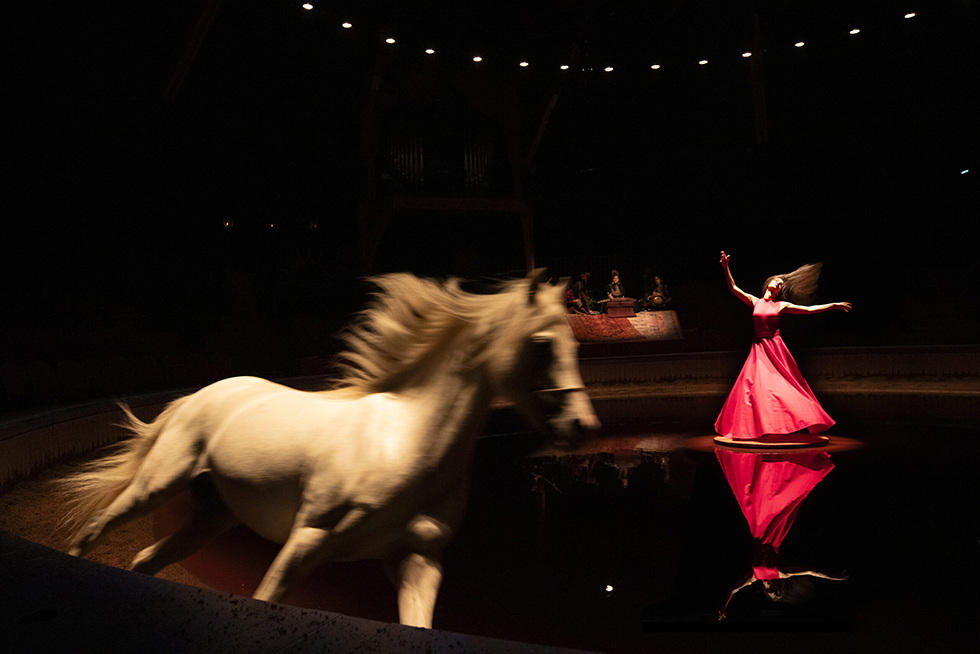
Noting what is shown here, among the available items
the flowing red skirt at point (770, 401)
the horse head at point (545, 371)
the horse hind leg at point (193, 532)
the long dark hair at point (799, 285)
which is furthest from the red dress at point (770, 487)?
the horse hind leg at point (193, 532)

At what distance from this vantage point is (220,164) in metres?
10.1

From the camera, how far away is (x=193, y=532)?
2.00 meters

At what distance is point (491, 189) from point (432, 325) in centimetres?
1124

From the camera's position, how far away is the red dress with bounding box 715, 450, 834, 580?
10.7 ft

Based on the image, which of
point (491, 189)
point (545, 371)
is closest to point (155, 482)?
point (545, 371)

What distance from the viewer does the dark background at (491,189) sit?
835 centimetres

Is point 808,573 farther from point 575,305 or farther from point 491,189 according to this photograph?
point 491,189

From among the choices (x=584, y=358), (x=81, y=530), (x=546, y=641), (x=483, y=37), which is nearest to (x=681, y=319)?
(x=584, y=358)

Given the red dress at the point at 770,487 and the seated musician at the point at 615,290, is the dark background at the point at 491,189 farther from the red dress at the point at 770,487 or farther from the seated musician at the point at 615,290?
the red dress at the point at 770,487

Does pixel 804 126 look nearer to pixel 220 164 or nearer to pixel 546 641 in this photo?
pixel 220 164

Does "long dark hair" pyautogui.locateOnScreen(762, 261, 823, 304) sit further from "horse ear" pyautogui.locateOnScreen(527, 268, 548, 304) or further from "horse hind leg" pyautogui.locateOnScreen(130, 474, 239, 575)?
"horse hind leg" pyautogui.locateOnScreen(130, 474, 239, 575)

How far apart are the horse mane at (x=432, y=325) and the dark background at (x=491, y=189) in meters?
5.54

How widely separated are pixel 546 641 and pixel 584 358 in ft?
28.5

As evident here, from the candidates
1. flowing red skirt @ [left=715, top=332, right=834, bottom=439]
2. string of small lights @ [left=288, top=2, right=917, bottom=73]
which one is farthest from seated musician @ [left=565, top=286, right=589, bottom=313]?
flowing red skirt @ [left=715, top=332, right=834, bottom=439]
